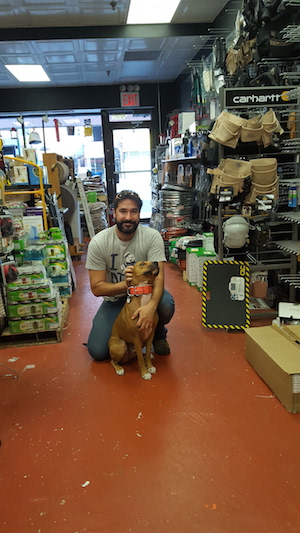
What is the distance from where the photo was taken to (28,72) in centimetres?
822

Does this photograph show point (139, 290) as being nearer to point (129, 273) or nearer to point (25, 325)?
point (129, 273)

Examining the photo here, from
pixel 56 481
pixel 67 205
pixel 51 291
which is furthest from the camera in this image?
pixel 67 205

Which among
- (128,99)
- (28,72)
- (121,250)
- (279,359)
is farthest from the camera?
(128,99)

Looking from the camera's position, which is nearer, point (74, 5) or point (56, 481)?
point (56, 481)

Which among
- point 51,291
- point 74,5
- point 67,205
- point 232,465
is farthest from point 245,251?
point 74,5

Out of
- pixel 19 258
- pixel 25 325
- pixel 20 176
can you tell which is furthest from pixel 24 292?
pixel 20 176

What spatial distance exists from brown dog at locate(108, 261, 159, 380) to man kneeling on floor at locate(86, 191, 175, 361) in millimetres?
62

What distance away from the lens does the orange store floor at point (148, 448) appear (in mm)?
1645

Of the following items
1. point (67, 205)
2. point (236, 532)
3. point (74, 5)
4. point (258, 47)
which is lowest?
point (236, 532)

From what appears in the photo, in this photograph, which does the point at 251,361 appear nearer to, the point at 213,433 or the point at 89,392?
the point at 213,433

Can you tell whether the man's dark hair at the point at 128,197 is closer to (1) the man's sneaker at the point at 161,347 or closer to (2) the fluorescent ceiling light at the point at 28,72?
(1) the man's sneaker at the point at 161,347

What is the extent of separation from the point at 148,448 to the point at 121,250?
54.9 inches

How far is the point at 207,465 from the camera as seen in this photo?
6.28 feet

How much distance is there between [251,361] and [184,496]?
131cm
